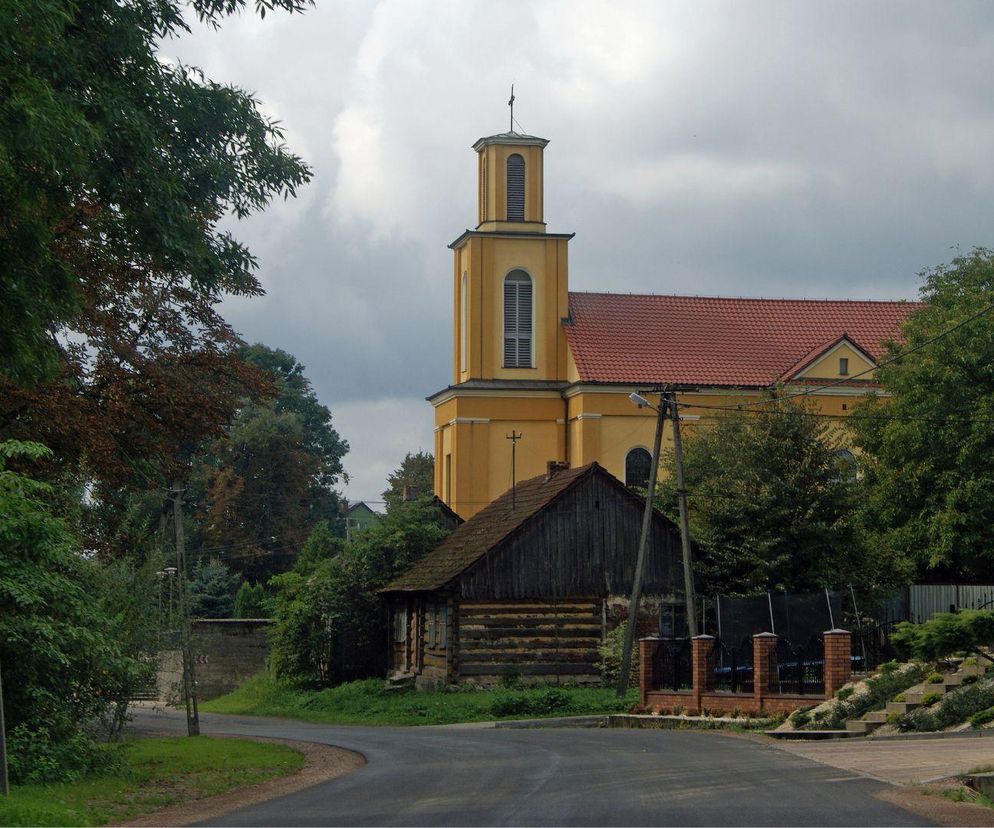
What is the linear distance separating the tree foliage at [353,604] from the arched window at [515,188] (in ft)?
51.0

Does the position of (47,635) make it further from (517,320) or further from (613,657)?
(517,320)

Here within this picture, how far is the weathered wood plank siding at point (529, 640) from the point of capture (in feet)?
130

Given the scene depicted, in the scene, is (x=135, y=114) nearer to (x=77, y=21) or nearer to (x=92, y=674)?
(x=77, y=21)

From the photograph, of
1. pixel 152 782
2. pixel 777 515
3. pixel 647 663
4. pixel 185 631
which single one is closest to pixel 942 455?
pixel 777 515

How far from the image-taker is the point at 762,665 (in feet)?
90.8

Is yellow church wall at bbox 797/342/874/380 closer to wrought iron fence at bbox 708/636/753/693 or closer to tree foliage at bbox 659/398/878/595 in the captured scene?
tree foliage at bbox 659/398/878/595

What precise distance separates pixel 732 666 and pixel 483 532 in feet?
43.9

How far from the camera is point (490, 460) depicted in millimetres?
56594

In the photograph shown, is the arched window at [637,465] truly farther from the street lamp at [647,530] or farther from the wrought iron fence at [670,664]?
the wrought iron fence at [670,664]

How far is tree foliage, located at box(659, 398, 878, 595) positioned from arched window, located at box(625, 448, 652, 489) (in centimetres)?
1517

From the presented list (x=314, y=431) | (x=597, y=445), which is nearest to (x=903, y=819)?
(x=597, y=445)

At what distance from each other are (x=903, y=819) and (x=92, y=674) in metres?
10.8

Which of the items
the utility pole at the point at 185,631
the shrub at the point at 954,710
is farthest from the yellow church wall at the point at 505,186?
the shrub at the point at 954,710

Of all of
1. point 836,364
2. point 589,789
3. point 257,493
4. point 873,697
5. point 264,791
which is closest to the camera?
point 589,789
